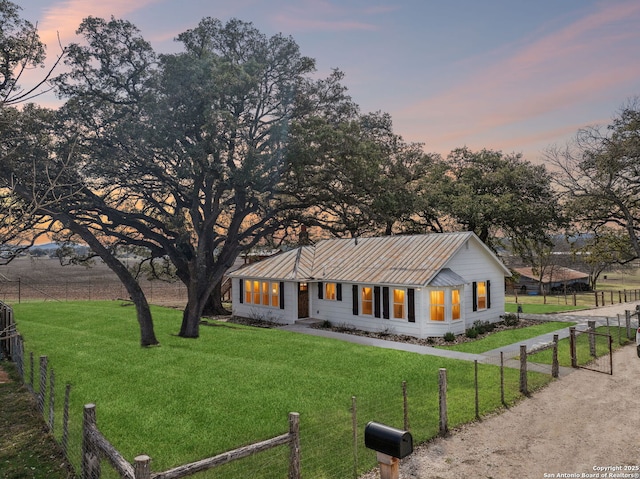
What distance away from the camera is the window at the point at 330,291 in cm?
2703

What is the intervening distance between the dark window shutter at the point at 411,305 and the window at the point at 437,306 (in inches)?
38.1

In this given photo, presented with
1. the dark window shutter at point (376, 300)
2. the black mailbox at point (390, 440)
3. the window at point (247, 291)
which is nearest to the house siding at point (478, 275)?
the dark window shutter at point (376, 300)

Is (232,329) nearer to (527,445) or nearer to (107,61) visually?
(107,61)

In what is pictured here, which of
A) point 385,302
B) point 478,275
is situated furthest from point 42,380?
point 478,275

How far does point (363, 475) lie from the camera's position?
25.7 ft

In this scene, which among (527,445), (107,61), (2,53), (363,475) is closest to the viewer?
(363,475)

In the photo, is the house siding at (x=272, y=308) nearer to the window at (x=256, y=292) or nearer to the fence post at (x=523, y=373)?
the window at (x=256, y=292)

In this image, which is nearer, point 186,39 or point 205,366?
point 205,366

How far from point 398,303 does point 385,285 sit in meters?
1.23

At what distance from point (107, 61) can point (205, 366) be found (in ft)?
49.9

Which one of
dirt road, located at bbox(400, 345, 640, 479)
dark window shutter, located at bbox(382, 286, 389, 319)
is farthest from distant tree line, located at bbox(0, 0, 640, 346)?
dirt road, located at bbox(400, 345, 640, 479)

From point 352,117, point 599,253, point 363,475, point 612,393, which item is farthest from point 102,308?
point 599,253

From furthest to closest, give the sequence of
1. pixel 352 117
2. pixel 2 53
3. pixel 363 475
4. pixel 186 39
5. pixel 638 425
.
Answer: pixel 352 117 → pixel 186 39 → pixel 2 53 → pixel 638 425 → pixel 363 475

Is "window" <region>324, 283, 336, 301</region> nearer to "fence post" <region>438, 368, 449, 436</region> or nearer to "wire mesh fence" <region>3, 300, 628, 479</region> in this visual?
"wire mesh fence" <region>3, 300, 628, 479</region>
